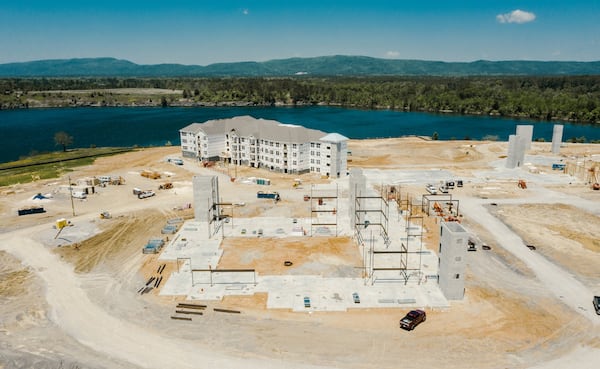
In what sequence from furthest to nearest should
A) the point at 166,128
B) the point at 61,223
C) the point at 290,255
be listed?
the point at 166,128, the point at 61,223, the point at 290,255

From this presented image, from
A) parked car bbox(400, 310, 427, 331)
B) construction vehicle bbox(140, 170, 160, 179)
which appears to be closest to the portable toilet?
construction vehicle bbox(140, 170, 160, 179)

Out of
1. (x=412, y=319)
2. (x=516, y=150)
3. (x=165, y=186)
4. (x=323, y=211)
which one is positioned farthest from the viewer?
(x=516, y=150)

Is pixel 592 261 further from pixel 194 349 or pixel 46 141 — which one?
pixel 46 141

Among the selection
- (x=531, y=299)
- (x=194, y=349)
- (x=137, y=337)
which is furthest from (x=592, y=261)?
(x=137, y=337)

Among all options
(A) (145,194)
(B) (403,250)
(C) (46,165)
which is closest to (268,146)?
(A) (145,194)

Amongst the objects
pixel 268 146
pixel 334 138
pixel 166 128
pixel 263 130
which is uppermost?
pixel 263 130

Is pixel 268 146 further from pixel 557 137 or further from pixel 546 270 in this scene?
pixel 557 137

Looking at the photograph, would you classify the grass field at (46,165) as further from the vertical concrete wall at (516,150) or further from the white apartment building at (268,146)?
the vertical concrete wall at (516,150)
